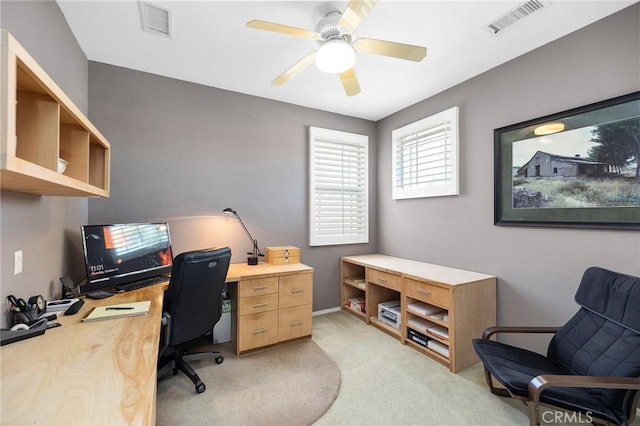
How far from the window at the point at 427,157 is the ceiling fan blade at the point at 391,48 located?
132cm

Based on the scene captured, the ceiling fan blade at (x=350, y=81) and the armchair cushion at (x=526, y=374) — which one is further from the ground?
the ceiling fan blade at (x=350, y=81)

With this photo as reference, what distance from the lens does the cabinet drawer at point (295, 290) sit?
8.99ft

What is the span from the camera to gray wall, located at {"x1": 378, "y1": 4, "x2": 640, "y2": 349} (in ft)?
6.31

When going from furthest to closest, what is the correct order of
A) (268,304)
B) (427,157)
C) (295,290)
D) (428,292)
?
(427,157) < (295,290) < (268,304) < (428,292)

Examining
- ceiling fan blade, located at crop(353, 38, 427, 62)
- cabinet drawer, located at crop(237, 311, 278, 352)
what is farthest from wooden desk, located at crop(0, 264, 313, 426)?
ceiling fan blade, located at crop(353, 38, 427, 62)

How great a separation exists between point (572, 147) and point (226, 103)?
3210 mm

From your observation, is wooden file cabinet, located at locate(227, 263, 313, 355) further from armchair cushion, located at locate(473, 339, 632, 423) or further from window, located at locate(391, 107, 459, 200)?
window, located at locate(391, 107, 459, 200)

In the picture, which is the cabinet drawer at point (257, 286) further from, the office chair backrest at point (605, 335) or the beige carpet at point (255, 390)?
the office chair backrest at point (605, 335)

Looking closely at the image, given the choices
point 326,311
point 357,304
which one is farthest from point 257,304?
point 357,304

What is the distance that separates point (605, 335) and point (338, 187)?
2.79 metres

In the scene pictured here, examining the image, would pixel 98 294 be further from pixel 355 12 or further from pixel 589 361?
pixel 589 361

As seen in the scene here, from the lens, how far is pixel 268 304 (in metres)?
2.67

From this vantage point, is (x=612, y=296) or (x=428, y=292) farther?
(x=428, y=292)

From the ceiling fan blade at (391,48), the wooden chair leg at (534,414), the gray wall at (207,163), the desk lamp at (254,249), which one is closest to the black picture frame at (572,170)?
the ceiling fan blade at (391,48)
